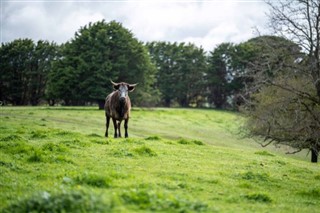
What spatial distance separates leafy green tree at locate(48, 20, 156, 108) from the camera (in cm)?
6216

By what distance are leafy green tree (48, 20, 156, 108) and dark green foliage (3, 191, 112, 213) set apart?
54.2 meters

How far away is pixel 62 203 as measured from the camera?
690 centimetres

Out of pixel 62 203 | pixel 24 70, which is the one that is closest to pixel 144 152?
pixel 62 203

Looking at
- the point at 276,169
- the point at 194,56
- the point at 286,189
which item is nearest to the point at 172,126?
the point at 276,169

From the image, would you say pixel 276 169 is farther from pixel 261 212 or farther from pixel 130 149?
pixel 261 212

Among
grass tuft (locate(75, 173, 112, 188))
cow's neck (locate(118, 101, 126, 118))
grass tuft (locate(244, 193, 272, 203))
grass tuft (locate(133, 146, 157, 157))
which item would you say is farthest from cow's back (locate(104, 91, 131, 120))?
grass tuft (locate(244, 193, 272, 203))

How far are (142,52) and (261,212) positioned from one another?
61.0m

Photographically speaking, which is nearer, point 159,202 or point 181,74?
point 159,202

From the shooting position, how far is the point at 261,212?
9.14 meters

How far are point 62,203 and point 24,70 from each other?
8268 centimetres

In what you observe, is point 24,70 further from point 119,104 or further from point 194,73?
point 119,104

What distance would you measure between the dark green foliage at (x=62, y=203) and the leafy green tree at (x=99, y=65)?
54.2m

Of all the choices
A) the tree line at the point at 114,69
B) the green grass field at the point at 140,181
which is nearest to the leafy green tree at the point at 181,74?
the tree line at the point at 114,69

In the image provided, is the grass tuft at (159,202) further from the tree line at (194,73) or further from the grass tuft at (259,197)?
the tree line at (194,73)
